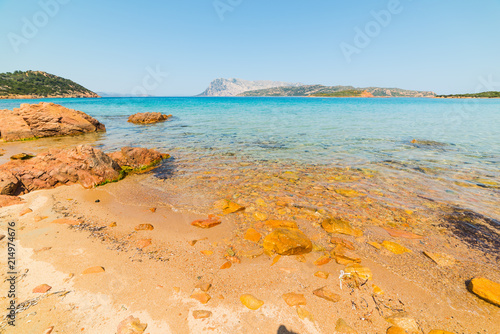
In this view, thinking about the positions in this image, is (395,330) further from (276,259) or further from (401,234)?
(401,234)

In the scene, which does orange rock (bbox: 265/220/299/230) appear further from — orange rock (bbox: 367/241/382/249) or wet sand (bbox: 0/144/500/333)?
orange rock (bbox: 367/241/382/249)

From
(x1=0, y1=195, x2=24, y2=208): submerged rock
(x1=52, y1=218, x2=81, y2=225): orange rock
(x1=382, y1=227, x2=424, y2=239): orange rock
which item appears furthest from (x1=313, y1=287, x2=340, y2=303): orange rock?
(x1=0, y1=195, x2=24, y2=208): submerged rock

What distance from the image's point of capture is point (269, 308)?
336 centimetres

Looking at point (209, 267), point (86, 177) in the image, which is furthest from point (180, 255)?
point (86, 177)

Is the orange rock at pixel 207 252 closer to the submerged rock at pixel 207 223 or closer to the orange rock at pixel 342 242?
the submerged rock at pixel 207 223

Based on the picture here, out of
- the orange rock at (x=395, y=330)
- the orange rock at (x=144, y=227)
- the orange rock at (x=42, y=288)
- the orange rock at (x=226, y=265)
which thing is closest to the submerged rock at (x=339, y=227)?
Answer: the orange rock at (x=395, y=330)

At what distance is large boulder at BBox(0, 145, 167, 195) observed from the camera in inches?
301

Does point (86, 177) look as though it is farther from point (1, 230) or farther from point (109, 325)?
point (109, 325)

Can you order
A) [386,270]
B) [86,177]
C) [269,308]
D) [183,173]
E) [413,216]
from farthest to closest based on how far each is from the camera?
[183,173]
[86,177]
[413,216]
[386,270]
[269,308]

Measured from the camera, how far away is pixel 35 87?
129 m

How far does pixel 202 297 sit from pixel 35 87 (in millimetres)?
191025

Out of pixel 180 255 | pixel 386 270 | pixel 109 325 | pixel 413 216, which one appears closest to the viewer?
pixel 109 325

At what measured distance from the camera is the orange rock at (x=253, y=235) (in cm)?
519

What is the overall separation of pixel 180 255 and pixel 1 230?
4.73 m
